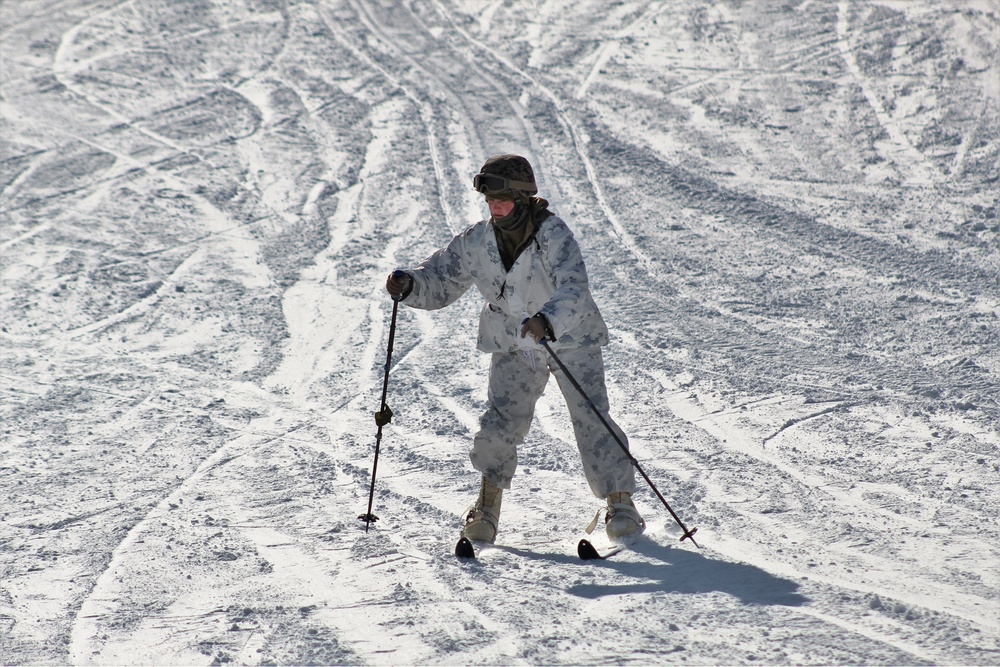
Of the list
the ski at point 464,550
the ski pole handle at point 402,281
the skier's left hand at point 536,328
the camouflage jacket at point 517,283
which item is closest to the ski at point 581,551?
the ski at point 464,550

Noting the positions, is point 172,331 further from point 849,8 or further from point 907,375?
point 849,8

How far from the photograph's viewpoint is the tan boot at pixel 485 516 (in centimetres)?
429

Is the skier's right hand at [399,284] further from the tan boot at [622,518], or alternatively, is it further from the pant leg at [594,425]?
the tan boot at [622,518]

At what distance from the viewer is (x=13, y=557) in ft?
14.2

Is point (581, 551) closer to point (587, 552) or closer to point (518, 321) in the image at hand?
point (587, 552)

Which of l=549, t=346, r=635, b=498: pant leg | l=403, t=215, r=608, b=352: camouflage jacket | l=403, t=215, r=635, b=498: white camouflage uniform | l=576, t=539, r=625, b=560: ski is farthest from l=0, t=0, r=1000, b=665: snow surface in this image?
l=403, t=215, r=608, b=352: camouflage jacket

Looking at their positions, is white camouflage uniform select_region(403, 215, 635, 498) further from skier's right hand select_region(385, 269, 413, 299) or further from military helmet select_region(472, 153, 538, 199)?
military helmet select_region(472, 153, 538, 199)

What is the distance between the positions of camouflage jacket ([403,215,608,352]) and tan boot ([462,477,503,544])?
24.2 inches

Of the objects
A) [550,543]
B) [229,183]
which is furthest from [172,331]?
[550,543]

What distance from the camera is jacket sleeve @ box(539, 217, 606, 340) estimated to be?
3.80 meters

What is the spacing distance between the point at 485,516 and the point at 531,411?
48 centimetres

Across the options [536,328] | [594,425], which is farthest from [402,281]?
[594,425]

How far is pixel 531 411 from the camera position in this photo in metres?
4.31

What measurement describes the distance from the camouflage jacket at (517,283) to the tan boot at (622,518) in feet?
2.17
